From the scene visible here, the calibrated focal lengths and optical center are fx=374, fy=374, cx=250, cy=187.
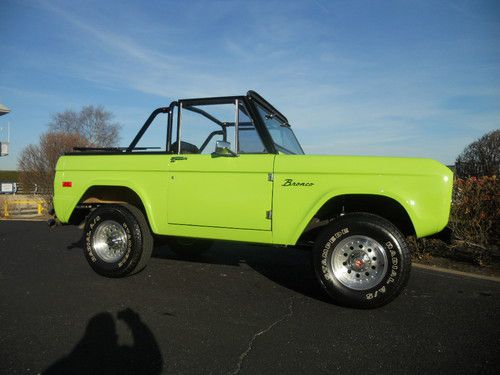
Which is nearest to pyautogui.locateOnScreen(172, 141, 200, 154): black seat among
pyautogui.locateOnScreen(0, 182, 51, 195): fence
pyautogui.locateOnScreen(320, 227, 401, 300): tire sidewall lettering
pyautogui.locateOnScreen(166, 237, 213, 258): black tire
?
pyautogui.locateOnScreen(166, 237, 213, 258): black tire

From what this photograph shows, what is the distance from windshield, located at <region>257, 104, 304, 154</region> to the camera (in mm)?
4398

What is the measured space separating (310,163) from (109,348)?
93.4 inches

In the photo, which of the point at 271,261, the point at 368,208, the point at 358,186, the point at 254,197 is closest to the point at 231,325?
the point at 254,197

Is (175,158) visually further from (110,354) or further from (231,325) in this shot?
(110,354)

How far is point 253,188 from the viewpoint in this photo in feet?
12.7

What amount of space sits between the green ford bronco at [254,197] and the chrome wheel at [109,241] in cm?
1

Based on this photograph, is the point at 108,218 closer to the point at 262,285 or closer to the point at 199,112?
the point at 199,112

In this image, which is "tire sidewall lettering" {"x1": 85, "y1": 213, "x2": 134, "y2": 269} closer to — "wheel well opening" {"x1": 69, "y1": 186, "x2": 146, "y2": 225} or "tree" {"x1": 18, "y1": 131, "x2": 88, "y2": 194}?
"wheel well opening" {"x1": 69, "y1": 186, "x2": 146, "y2": 225}

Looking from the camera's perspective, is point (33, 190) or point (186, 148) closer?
point (186, 148)

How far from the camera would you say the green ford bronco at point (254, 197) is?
3455mm

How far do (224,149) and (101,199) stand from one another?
204 centimetres

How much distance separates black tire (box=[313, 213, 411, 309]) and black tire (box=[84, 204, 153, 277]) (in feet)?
6.82

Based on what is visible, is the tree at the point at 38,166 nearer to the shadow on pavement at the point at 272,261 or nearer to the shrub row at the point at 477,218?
the shadow on pavement at the point at 272,261

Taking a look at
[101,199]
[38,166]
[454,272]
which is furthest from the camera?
[38,166]
